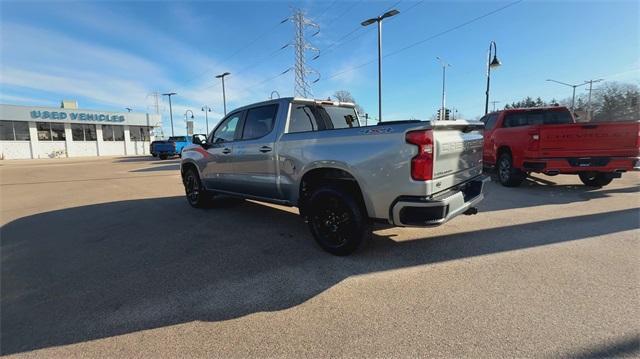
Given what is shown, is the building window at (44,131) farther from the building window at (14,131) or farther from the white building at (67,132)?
the building window at (14,131)

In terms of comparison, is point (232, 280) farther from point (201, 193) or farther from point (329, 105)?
point (201, 193)

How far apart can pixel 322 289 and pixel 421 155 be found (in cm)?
165

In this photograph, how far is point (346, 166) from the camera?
363 centimetres

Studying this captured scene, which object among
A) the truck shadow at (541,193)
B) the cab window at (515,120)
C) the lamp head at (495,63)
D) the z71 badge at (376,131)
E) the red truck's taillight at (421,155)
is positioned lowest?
the truck shadow at (541,193)

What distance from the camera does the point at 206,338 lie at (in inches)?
96.0

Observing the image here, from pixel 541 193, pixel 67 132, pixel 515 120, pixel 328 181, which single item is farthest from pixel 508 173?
pixel 67 132

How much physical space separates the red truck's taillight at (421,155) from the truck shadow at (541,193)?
3491mm

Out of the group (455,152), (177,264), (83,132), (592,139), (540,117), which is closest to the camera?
(455,152)

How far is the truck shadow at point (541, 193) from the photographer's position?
6347 mm

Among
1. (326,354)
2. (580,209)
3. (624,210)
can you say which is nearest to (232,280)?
(326,354)

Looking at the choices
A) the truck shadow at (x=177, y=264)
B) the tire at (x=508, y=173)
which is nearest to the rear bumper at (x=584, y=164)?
the tire at (x=508, y=173)

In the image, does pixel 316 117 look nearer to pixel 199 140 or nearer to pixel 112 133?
pixel 199 140

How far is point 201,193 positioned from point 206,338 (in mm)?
4644

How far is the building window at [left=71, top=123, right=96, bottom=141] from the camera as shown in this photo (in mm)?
36688
